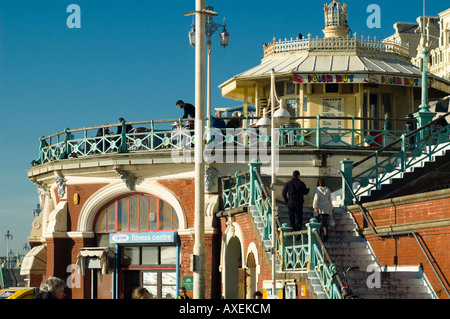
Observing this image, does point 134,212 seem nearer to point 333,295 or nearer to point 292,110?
point 292,110

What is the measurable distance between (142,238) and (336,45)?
30.6 ft

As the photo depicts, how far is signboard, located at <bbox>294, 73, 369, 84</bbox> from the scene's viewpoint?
1192 inches

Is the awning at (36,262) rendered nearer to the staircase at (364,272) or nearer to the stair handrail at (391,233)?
the stair handrail at (391,233)

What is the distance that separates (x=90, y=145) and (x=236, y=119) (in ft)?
15.0

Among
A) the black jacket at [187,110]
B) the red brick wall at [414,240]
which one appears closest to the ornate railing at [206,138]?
the black jacket at [187,110]

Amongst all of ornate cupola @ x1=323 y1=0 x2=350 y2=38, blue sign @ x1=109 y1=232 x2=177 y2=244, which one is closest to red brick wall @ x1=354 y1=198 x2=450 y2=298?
blue sign @ x1=109 y1=232 x2=177 y2=244

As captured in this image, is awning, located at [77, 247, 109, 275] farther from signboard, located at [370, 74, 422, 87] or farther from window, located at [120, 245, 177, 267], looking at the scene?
signboard, located at [370, 74, 422, 87]

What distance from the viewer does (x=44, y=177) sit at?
31703mm

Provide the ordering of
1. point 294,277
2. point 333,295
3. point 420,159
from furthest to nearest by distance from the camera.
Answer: point 420,159 < point 294,277 < point 333,295

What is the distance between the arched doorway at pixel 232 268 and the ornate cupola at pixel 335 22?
9.61 meters

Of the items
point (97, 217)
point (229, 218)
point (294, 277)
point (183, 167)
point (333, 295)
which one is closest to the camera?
point (333, 295)

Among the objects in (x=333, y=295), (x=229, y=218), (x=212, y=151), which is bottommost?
(x=333, y=295)

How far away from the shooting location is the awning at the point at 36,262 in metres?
31.5

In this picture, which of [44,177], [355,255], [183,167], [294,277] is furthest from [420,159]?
[44,177]
